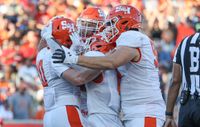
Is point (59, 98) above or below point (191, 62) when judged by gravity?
below

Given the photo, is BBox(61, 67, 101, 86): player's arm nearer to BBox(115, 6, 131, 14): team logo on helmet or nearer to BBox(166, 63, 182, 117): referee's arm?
BBox(115, 6, 131, 14): team logo on helmet

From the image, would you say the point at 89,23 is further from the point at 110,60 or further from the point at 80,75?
the point at 110,60

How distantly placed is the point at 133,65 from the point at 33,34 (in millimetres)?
10757

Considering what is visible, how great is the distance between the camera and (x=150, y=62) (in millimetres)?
6344

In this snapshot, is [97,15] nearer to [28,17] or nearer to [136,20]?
[136,20]

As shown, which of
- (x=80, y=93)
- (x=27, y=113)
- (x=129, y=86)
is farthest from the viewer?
(x=27, y=113)

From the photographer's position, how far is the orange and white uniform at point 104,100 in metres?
6.31

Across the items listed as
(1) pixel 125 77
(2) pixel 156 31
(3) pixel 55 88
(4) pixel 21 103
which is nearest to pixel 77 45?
(3) pixel 55 88

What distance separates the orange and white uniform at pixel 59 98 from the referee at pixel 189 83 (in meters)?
0.85

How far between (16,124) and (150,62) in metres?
5.26

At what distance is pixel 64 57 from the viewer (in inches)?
241

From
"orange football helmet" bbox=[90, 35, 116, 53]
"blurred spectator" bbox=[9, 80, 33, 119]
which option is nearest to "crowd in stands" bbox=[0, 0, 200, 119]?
"blurred spectator" bbox=[9, 80, 33, 119]

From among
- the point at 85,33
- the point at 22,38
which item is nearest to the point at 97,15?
the point at 85,33

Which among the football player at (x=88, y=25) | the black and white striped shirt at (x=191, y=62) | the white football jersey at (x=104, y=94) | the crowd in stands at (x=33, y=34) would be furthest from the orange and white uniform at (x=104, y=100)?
the crowd in stands at (x=33, y=34)
